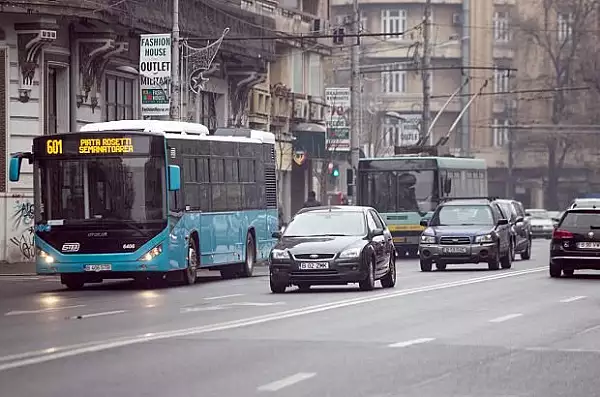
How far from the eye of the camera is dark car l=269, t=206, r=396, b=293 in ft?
87.4

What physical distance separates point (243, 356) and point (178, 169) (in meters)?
14.7

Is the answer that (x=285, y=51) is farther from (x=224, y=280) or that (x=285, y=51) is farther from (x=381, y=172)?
(x=224, y=280)

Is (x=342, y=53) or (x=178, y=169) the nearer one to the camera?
(x=178, y=169)

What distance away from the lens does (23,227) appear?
4072cm

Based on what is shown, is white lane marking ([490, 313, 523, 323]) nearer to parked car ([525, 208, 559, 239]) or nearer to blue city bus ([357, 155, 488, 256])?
blue city bus ([357, 155, 488, 256])

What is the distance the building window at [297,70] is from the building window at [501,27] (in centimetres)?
3262

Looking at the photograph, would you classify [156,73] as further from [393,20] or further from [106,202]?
[393,20]

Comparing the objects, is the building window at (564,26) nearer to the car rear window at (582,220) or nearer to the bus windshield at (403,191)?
the bus windshield at (403,191)

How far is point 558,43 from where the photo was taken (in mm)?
90500

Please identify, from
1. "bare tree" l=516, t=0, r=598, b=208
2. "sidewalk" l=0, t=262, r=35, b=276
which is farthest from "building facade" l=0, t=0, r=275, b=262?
"bare tree" l=516, t=0, r=598, b=208

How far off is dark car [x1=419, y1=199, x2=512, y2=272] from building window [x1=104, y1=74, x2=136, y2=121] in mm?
11449

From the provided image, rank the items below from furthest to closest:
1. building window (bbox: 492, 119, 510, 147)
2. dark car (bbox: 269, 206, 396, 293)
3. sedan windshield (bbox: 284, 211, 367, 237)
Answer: building window (bbox: 492, 119, 510, 147), sedan windshield (bbox: 284, 211, 367, 237), dark car (bbox: 269, 206, 396, 293)

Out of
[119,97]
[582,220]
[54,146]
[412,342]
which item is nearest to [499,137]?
[119,97]

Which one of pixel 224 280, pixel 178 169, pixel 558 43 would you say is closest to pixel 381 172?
pixel 224 280
